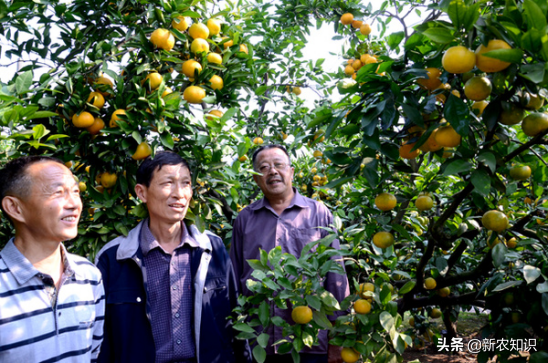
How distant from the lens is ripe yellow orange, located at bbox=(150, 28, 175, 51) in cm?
192

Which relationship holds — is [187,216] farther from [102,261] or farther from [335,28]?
[335,28]

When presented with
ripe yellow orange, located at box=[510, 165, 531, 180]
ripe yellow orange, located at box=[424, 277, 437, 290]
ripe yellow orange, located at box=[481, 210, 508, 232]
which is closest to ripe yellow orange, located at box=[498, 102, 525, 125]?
ripe yellow orange, located at box=[510, 165, 531, 180]

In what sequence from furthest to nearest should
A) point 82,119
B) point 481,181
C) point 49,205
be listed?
point 82,119
point 49,205
point 481,181

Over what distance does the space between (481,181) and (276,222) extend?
4.21 ft

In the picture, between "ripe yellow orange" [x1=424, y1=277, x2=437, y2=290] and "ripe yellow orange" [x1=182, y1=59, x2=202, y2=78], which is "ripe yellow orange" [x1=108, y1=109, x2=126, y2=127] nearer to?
"ripe yellow orange" [x1=182, y1=59, x2=202, y2=78]

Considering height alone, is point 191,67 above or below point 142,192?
above

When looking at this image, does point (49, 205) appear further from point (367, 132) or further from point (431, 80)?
point (431, 80)

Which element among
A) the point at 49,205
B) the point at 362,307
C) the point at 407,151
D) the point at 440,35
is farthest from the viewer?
the point at 362,307

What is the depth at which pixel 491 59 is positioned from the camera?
103 cm

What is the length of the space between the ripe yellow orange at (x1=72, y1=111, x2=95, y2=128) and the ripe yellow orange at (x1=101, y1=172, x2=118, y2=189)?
10.1 inches

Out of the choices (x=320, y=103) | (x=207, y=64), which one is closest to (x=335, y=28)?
(x=320, y=103)

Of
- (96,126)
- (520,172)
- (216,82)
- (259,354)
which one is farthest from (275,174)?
(520,172)

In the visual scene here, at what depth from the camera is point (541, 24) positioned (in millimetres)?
941

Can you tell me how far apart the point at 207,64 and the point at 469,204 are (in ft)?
5.00
